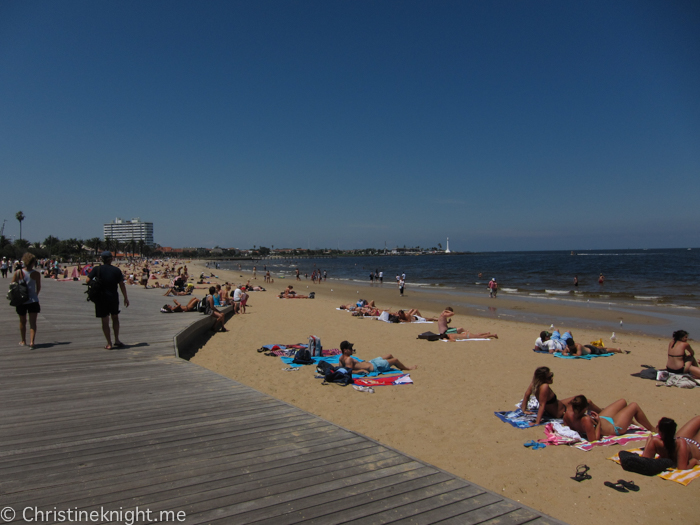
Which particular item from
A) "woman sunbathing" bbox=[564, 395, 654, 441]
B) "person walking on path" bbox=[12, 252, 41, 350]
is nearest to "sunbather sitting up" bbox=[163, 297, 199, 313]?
"person walking on path" bbox=[12, 252, 41, 350]

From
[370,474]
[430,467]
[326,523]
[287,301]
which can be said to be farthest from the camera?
[287,301]

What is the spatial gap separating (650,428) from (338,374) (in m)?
4.83

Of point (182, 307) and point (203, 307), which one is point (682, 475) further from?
point (182, 307)

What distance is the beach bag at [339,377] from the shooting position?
24.7ft

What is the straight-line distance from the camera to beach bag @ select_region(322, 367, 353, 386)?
752 cm

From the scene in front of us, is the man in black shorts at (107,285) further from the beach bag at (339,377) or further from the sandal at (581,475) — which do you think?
the sandal at (581,475)

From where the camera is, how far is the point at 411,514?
254cm

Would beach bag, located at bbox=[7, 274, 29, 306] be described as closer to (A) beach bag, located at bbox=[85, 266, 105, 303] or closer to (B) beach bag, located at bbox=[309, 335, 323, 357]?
(A) beach bag, located at bbox=[85, 266, 105, 303]

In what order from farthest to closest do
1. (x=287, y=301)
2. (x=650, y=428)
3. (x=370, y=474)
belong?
(x=287, y=301), (x=650, y=428), (x=370, y=474)

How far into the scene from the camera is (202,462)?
313cm

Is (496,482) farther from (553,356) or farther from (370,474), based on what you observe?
(553,356)

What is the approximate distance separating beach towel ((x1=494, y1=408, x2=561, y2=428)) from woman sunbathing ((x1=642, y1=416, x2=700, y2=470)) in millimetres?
1341

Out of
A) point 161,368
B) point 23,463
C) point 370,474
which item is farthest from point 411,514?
point 161,368

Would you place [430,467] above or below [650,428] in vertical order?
above
